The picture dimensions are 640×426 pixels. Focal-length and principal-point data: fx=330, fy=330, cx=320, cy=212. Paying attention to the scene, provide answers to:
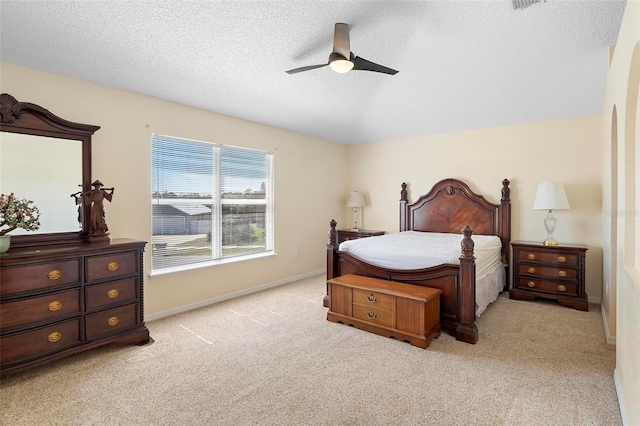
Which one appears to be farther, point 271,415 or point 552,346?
point 552,346

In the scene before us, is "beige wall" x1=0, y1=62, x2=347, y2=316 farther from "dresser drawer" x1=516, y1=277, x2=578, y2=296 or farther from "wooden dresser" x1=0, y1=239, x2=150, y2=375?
"dresser drawer" x1=516, y1=277, x2=578, y2=296

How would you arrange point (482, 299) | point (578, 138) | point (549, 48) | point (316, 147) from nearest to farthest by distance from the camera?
point (549, 48)
point (482, 299)
point (578, 138)
point (316, 147)

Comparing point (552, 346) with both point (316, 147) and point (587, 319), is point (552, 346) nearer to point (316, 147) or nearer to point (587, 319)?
point (587, 319)

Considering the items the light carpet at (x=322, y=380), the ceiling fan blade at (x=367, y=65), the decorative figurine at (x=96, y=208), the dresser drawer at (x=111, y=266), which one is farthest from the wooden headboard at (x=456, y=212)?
the decorative figurine at (x=96, y=208)

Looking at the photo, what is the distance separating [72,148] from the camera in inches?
119

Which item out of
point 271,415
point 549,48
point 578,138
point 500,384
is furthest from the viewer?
point 578,138

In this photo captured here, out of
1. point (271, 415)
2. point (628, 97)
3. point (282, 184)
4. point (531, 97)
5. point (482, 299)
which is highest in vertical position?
point (531, 97)

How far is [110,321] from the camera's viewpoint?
2803 millimetres

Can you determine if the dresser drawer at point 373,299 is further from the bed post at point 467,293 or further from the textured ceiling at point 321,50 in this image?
the textured ceiling at point 321,50

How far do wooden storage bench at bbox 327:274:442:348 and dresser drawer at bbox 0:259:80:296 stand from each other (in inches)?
89.5

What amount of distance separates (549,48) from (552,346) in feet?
9.17

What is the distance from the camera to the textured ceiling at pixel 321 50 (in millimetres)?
2600

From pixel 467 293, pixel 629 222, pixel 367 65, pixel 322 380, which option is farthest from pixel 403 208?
pixel 322 380

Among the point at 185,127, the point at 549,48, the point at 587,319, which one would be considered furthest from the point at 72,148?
the point at 587,319
